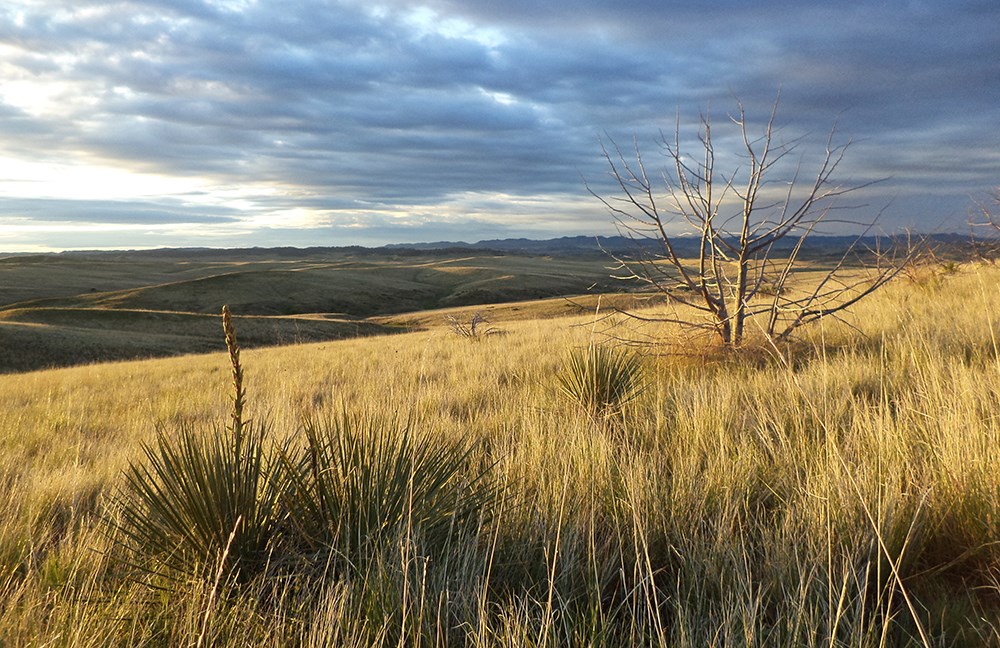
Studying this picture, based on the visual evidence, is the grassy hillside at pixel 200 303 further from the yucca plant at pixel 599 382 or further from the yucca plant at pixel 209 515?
the yucca plant at pixel 209 515

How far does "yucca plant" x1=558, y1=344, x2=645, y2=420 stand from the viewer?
518 cm

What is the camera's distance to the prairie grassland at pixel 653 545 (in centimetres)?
195

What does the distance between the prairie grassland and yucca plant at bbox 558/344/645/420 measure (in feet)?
0.52

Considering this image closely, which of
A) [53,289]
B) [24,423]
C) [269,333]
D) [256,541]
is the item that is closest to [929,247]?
[256,541]

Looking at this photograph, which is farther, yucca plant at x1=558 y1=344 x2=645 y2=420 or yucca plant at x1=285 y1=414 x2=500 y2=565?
yucca plant at x1=558 y1=344 x2=645 y2=420

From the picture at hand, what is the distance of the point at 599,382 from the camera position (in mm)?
5387

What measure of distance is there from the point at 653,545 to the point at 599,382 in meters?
2.83

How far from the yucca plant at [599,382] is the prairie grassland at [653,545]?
0.16 metres

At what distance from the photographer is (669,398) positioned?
210 inches

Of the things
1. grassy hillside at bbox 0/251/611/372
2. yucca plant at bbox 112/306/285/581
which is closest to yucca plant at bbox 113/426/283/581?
yucca plant at bbox 112/306/285/581

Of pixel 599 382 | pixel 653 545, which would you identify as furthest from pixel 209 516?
pixel 599 382

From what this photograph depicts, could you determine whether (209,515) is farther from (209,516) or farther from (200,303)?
(200,303)

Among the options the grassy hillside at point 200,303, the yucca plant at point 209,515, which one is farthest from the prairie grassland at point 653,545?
the grassy hillside at point 200,303

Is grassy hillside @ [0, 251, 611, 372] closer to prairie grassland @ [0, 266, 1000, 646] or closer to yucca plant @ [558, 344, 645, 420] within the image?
yucca plant @ [558, 344, 645, 420]
